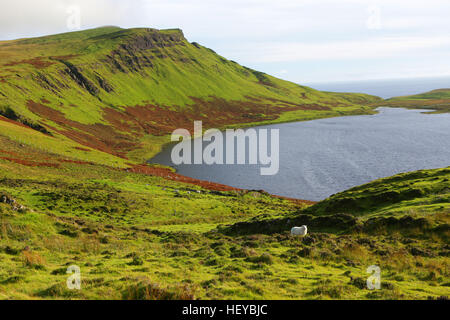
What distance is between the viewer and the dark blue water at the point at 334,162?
78.3 metres

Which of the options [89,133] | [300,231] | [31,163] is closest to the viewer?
[300,231]

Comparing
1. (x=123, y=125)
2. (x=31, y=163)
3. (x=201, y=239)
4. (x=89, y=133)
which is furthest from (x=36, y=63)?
(x=201, y=239)

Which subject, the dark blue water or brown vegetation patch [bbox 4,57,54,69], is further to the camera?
brown vegetation patch [bbox 4,57,54,69]

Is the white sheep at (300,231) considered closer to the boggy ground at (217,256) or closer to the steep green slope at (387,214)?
the boggy ground at (217,256)

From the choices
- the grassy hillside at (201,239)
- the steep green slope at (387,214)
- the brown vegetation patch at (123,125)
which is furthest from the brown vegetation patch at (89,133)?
the steep green slope at (387,214)

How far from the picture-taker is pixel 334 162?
324ft

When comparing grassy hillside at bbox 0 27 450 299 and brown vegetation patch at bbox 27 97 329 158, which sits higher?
brown vegetation patch at bbox 27 97 329 158

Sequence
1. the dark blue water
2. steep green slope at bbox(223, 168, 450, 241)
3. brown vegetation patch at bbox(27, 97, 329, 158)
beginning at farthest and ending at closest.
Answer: brown vegetation patch at bbox(27, 97, 329, 158)
the dark blue water
steep green slope at bbox(223, 168, 450, 241)

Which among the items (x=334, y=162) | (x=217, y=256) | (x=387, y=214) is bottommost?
(x=217, y=256)

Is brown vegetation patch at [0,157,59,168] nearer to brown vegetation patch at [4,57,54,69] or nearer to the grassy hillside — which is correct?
the grassy hillside

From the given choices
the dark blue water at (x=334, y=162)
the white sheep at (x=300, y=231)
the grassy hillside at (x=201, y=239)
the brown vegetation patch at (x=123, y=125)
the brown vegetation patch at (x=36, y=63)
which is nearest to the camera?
the grassy hillside at (x=201, y=239)

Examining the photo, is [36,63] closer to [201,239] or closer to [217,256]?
[201,239]

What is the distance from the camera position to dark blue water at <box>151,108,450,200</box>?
78.3 meters

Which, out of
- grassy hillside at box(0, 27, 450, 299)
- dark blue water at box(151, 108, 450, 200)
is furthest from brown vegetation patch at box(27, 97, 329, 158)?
grassy hillside at box(0, 27, 450, 299)
